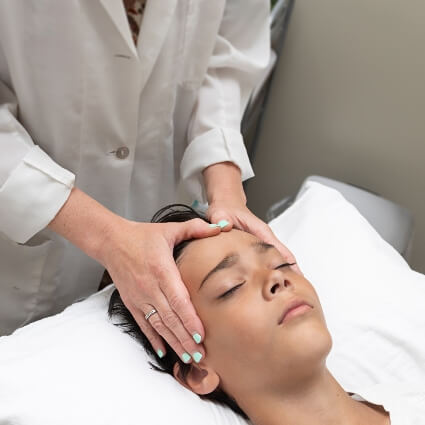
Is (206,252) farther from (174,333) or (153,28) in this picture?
(153,28)

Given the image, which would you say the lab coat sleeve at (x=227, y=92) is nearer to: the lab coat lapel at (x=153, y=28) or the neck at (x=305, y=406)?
the lab coat lapel at (x=153, y=28)

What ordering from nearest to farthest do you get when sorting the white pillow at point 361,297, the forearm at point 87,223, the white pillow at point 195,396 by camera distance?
the white pillow at point 195,396, the forearm at point 87,223, the white pillow at point 361,297

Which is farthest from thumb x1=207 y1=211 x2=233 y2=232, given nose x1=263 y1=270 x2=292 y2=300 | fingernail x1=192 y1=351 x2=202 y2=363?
fingernail x1=192 y1=351 x2=202 y2=363

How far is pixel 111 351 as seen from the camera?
3.08 ft

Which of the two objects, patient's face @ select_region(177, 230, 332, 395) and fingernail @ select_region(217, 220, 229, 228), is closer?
patient's face @ select_region(177, 230, 332, 395)

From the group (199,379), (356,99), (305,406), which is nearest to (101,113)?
(199,379)

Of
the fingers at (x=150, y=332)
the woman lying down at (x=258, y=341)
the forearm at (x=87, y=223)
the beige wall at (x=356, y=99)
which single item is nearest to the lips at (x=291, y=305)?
the woman lying down at (x=258, y=341)

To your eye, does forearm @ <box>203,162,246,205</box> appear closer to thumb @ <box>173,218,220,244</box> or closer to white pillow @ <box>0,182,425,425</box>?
thumb @ <box>173,218,220,244</box>

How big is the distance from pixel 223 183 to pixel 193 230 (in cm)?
22

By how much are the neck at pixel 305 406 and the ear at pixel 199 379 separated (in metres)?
0.06

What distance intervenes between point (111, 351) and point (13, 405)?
0.18 metres

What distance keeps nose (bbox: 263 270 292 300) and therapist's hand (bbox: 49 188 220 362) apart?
124 millimetres

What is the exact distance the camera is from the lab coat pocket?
107 cm

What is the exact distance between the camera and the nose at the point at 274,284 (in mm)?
905
